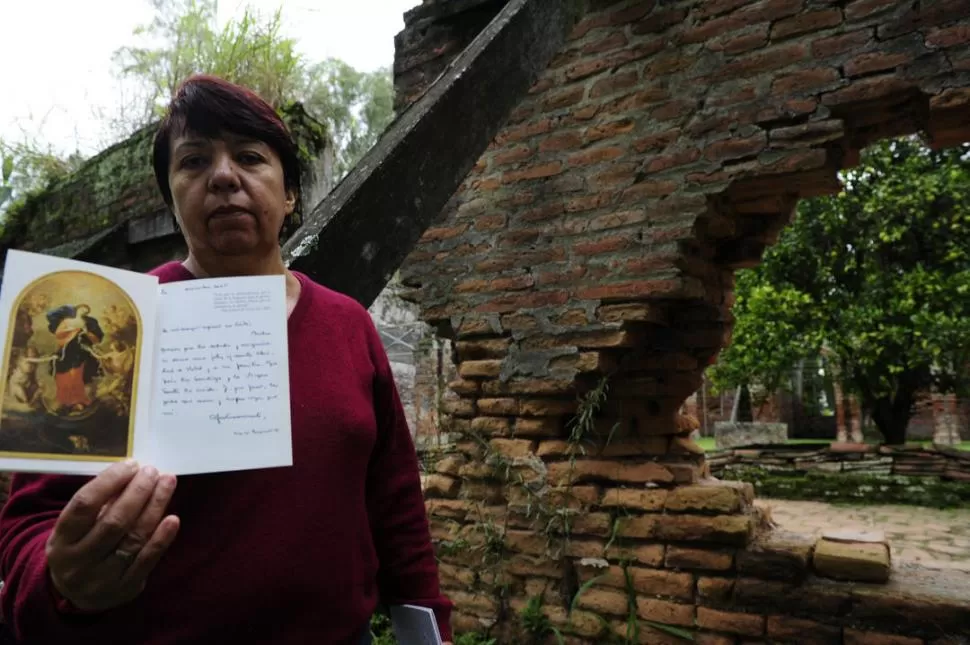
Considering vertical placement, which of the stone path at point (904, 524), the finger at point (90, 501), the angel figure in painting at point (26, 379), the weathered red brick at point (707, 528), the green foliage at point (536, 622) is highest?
the angel figure in painting at point (26, 379)

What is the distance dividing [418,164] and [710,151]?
5.55ft

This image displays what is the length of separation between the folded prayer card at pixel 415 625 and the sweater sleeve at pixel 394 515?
0.8 inches

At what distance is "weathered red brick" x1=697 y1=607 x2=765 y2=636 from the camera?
2.57 m

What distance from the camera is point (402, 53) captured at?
374cm

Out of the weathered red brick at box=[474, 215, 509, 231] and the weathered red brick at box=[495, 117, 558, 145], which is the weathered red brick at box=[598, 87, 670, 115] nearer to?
the weathered red brick at box=[495, 117, 558, 145]

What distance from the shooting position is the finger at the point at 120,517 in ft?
2.32

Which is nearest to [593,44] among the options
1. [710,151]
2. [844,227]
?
A: [710,151]

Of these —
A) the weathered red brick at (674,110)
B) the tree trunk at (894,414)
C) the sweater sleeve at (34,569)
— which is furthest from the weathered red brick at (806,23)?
the tree trunk at (894,414)

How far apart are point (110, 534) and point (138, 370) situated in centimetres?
19

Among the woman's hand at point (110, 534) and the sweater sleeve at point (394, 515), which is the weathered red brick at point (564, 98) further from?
the woman's hand at point (110, 534)

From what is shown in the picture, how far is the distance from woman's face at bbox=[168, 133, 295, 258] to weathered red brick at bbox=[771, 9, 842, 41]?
8.12 feet

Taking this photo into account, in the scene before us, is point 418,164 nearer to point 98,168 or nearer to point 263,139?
point 263,139

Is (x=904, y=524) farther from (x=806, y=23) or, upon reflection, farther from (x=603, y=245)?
(x=806, y=23)

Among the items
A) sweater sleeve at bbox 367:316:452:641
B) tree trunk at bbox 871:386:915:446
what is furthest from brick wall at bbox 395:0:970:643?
tree trunk at bbox 871:386:915:446
